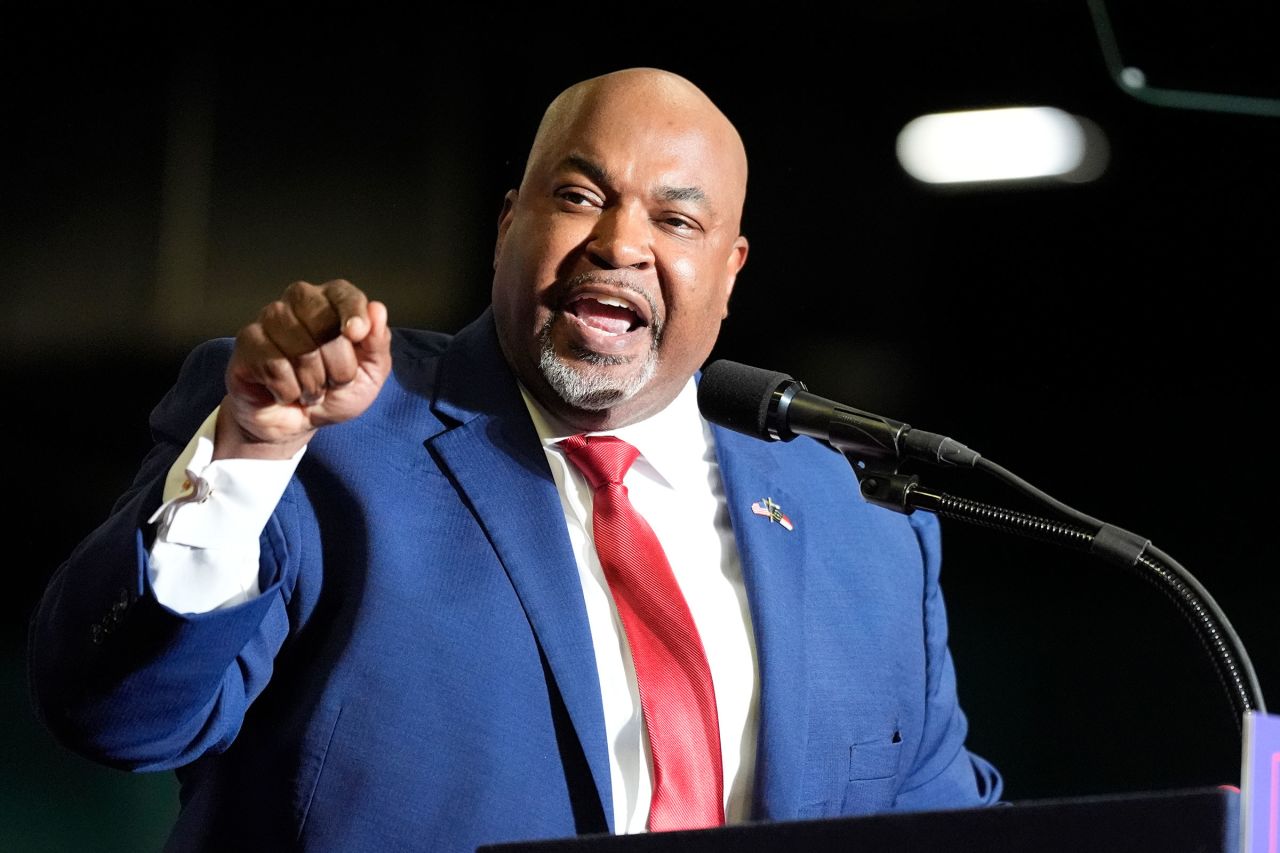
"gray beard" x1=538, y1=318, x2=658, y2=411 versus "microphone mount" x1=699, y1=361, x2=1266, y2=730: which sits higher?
"gray beard" x1=538, y1=318, x2=658, y2=411

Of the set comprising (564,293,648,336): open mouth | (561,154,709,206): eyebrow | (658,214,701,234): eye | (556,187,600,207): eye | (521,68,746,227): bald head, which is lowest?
(564,293,648,336): open mouth

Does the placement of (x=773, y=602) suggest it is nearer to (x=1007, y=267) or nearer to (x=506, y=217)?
(x=506, y=217)

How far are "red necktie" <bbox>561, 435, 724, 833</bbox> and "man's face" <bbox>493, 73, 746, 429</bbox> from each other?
0.11m

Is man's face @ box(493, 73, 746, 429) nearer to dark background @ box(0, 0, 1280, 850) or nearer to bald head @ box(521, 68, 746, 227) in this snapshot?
bald head @ box(521, 68, 746, 227)

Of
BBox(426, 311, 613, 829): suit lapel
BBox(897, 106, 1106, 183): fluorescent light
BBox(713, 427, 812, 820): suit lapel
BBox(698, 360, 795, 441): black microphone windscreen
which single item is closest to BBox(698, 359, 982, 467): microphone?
BBox(698, 360, 795, 441): black microphone windscreen

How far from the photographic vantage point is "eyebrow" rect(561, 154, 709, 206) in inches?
73.5

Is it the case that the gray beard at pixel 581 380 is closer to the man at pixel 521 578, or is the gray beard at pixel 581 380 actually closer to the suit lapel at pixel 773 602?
the man at pixel 521 578

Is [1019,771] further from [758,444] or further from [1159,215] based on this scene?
[758,444]

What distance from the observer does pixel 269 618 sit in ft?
4.87

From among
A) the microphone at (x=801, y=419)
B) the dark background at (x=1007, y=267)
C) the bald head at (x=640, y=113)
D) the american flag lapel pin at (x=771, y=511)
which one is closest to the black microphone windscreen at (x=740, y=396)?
the microphone at (x=801, y=419)

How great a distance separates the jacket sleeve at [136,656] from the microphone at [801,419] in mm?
472

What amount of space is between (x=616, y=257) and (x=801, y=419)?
474 millimetres

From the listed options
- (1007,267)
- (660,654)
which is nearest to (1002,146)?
(1007,267)

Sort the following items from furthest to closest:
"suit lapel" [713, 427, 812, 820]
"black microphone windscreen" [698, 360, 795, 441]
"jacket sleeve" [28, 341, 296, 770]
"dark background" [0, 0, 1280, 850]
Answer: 1. "dark background" [0, 0, 1280, 850]
2. "suit lapel" [713, 427, 812, 820]
3. "black microphone windscreen" [698, 360, 795, 441]
4. "jacket sleeve" [28, 341, 296, 770]
